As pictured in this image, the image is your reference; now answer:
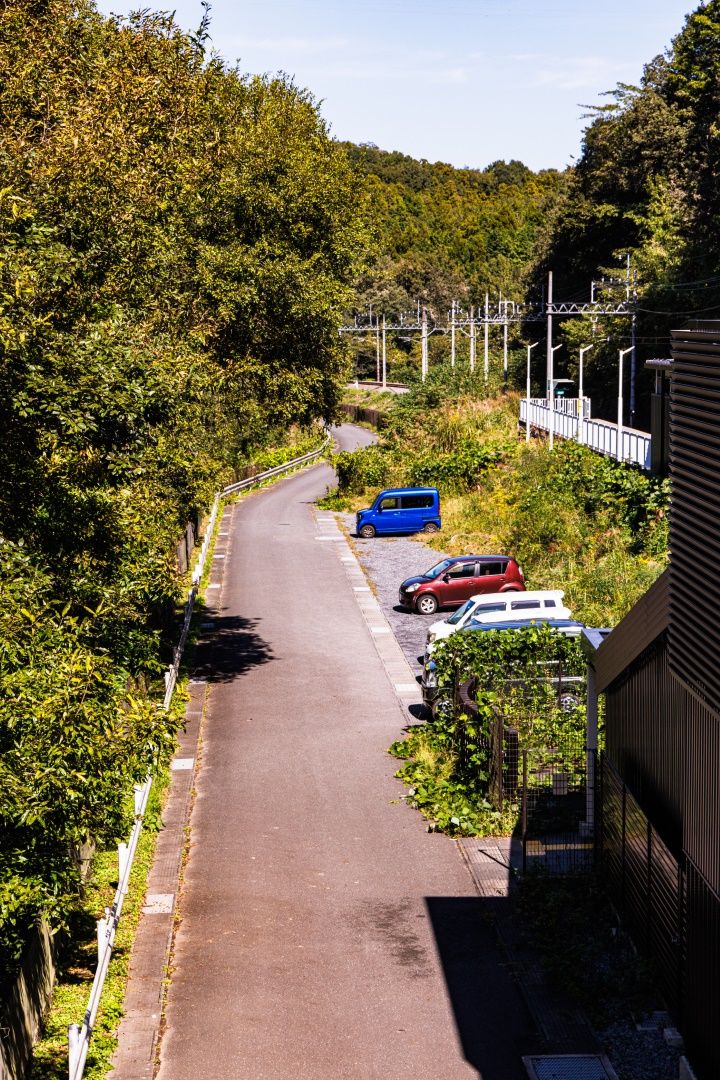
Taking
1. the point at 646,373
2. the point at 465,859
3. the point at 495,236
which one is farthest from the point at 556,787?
the point at 495,236

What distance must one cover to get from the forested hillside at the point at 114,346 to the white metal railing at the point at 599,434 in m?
12.7

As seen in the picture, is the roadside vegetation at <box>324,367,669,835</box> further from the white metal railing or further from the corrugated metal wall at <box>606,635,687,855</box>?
the corrugated metal wall at <box>606,635,687,855</box>

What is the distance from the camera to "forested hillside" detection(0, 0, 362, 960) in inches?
354

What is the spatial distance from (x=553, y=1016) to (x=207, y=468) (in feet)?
44.6

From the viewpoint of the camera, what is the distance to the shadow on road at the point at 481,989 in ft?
35.5

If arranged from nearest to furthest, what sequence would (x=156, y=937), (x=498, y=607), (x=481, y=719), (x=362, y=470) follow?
(x=156, y=937) → (x=481, y=719) → (x=498, y=607) → (x=362, y=470)

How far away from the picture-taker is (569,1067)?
10438 mm

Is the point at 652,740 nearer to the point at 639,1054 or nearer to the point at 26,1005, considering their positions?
the point at 639,1054

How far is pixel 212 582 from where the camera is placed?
35.9 meters

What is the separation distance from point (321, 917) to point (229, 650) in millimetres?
14256

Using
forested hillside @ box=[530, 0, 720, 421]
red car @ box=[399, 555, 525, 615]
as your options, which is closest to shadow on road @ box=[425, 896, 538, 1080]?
red car @ box=[399, 555, 525, 615]

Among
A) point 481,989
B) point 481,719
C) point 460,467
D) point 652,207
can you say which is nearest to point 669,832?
point 481,989

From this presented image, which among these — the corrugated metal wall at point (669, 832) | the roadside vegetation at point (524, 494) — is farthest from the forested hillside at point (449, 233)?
the corrugated metal wall at point (669, 832)

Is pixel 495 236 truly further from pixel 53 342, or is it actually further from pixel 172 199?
pixel 53 342
